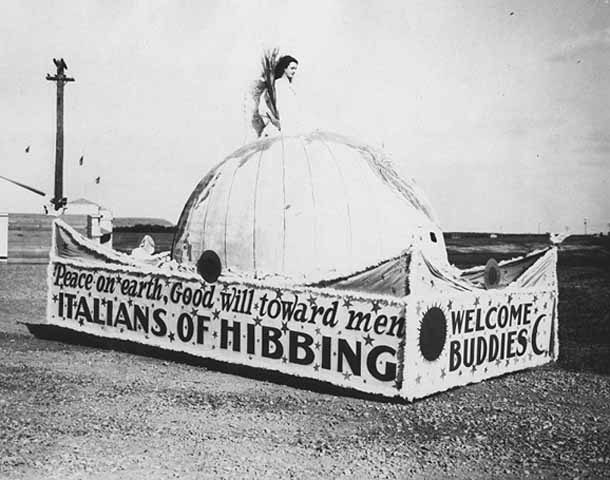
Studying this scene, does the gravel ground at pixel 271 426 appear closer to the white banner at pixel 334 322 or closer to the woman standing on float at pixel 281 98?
the white banner at pixel 334 322

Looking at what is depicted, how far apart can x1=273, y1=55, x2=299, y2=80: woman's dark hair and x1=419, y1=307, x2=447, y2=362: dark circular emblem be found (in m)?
5.27

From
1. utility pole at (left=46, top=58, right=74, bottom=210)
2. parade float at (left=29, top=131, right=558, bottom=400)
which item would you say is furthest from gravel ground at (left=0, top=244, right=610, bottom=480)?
utility pole at (left=46, top=58, right=74, bottom=210)

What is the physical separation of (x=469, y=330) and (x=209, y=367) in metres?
3.38

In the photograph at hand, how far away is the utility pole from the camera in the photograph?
25.5 metres

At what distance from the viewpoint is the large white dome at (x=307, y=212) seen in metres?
8.62

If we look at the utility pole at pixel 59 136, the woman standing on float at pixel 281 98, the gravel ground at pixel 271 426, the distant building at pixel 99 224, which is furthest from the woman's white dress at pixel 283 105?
the utility pole at pixel 59 136

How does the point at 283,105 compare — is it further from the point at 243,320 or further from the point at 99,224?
the point at 99,224

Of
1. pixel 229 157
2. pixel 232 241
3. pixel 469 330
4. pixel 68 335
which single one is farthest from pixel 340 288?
pixel 68 335

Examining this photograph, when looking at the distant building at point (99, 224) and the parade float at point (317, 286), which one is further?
the distant building at point (99, 224)

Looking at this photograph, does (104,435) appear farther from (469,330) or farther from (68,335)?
(68,335)

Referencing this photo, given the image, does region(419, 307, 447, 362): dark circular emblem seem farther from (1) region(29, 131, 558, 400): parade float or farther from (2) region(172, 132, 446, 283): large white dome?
(2) region(172, 132, 446, 283): large white dome

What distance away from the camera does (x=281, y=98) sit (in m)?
10.8

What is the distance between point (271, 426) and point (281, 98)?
616cm

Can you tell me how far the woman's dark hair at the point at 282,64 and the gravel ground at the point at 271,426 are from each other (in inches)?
191
